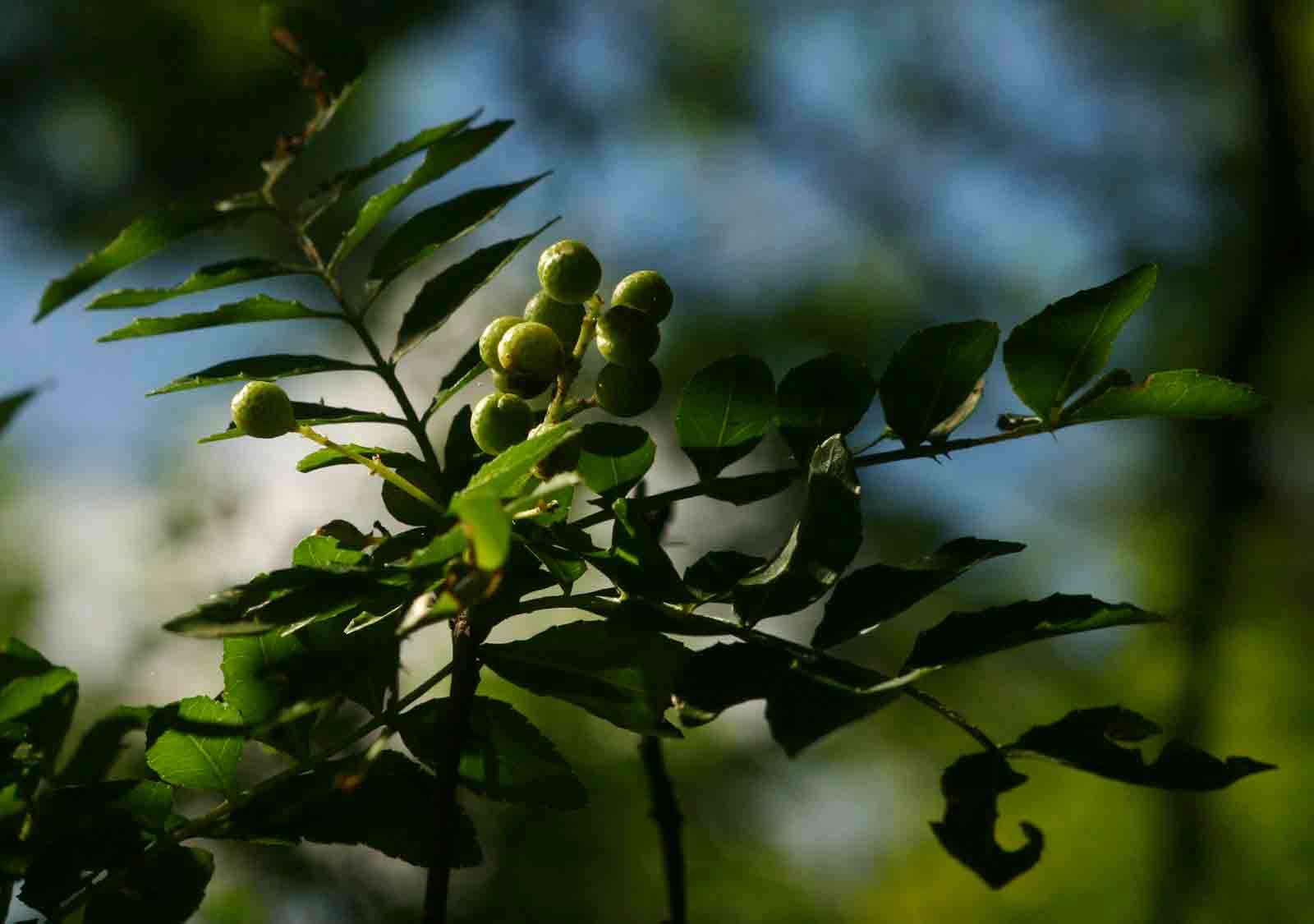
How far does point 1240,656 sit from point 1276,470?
743mm

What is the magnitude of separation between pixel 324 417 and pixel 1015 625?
1.40ft

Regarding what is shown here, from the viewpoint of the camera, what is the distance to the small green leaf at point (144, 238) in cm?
56

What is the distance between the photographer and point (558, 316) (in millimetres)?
798

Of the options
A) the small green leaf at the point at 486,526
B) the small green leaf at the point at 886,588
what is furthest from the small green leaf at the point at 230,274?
the small green leaf at the point at 886,588

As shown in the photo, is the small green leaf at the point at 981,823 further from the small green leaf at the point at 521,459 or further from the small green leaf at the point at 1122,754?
the small green leaf at the point at 521,459

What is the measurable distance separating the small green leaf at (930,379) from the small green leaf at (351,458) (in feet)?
0.97

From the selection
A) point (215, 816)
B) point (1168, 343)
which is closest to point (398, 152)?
point (215, 816)

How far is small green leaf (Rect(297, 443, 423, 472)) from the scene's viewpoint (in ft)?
2.34

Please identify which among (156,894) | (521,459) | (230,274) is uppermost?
(230,274)

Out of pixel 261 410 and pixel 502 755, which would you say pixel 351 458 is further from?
pixel 502 755

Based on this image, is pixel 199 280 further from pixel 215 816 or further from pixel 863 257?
pixel 863 257

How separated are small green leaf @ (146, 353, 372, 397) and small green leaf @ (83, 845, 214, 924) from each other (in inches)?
10.2

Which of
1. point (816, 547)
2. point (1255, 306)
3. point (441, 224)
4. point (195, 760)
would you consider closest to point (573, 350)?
point (441, 224)

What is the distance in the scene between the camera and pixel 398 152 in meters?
0.63
